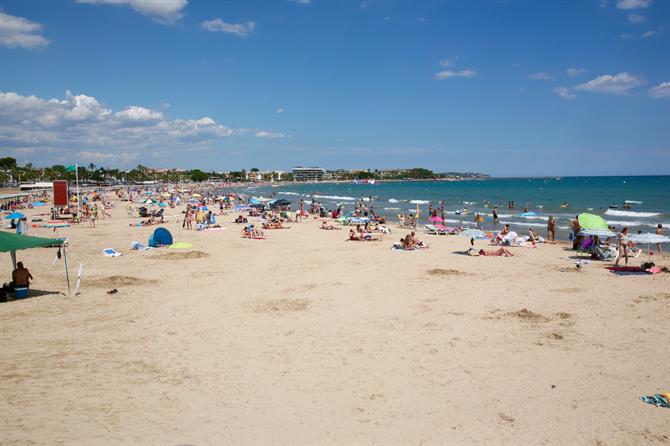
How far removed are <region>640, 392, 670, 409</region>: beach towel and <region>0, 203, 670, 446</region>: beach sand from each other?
6.5 inches

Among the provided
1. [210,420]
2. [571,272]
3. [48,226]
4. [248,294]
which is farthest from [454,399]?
[48,226]

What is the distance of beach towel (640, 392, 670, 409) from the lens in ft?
19.2

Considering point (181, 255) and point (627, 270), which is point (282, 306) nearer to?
point (181, 255)

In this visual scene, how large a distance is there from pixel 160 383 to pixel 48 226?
25438mm

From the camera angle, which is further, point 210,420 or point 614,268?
point 614,268

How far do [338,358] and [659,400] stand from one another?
14.8ft

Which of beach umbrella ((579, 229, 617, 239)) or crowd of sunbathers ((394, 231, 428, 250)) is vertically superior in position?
beach umbrella ((579, 229, 617, 239))

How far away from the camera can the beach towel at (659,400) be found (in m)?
5.84

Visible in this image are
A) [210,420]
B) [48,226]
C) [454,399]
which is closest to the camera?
[210,420]

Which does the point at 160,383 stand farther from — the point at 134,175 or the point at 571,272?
the point at 134,175

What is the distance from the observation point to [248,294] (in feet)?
38.7

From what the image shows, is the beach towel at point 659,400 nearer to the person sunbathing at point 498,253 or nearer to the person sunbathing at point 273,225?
the person sunbathing at point 498,253

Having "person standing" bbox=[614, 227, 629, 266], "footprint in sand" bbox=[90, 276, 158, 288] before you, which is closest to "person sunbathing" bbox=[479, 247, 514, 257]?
"person standing" bbox=[614, 227, 629, 266]

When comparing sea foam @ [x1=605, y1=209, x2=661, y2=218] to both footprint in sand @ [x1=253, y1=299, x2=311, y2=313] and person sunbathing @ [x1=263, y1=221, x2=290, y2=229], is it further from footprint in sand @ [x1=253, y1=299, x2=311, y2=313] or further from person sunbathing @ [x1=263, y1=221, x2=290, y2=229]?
footprint in sand @ [x1=253, y1=299, x2=311, y2=313]
